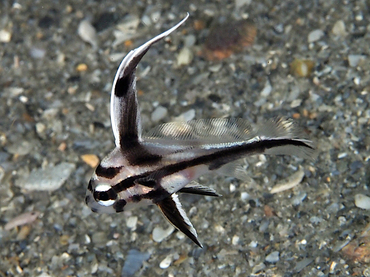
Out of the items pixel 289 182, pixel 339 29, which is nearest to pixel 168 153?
pixel 289 182

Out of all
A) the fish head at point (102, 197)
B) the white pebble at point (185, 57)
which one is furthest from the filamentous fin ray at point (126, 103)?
the white pebble at point (185, 57)

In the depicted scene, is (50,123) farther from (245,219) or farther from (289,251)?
→ (289,251)

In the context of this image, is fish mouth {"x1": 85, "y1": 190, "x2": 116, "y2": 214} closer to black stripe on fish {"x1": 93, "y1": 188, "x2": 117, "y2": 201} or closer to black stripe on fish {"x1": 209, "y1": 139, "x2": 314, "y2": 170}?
black stripe on fish {"x1": 93, "y1": 188, "x2": 117, "y2": 201}

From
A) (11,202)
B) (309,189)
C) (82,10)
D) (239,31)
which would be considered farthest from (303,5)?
(11,202)

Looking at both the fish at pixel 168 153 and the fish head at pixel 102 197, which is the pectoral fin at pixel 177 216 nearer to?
the fish at pixel 168 153

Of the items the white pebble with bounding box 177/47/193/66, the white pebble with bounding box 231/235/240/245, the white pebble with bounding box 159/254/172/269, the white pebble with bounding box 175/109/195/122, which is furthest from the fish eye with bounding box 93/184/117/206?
the white pebble with bounding box 177/47/193/66

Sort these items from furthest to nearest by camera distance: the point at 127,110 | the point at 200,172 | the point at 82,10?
the point at 82,10, the point at 200,172, the point at 127,110

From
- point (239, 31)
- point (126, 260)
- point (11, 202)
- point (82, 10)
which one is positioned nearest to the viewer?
point (126, 260)
